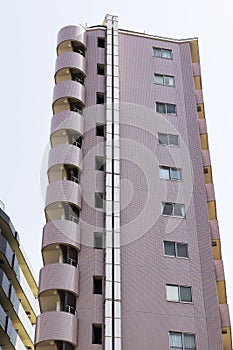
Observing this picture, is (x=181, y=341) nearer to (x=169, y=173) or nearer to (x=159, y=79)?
(x=169, y=173)

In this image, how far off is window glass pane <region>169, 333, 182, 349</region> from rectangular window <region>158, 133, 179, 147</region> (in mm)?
12446

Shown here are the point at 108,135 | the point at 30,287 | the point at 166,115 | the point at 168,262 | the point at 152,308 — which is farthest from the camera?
the point at 30,287

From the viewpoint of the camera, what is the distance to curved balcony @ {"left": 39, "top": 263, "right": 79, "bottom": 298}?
30.6m

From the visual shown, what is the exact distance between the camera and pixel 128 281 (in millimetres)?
31562

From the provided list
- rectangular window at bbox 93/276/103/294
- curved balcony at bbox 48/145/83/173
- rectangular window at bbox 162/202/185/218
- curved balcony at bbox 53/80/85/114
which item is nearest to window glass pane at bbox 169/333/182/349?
rectangular window at bbox 93/276/103/294

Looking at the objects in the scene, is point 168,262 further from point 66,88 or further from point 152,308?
point 66,88

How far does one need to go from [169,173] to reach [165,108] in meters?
5.18

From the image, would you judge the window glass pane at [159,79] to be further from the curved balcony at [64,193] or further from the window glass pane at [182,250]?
the window glass pane at [182,250]

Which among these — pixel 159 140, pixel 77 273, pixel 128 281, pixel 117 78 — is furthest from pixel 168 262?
pixel 117 78

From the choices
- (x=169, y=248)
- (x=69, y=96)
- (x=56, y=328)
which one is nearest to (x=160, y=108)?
(x=69, y=96)

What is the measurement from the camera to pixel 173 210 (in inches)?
1375

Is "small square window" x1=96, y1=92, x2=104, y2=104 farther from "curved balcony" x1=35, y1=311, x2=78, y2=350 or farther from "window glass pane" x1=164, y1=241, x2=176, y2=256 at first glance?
"curved balcony" x1=35, y1=311, x2=78, y2=350

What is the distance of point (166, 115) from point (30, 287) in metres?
25.1

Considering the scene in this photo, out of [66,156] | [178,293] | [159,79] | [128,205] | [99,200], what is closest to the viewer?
[178,293]
